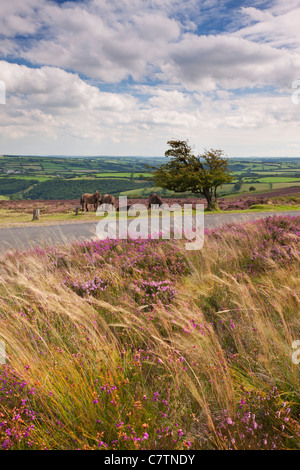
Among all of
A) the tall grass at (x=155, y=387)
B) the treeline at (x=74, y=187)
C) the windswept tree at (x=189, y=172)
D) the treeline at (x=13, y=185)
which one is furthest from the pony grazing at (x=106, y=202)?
the treeline at (x=13, y=185)

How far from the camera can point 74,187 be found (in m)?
124

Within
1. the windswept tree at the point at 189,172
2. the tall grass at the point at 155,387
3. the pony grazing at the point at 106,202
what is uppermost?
the windswept tree at the point at 189,172

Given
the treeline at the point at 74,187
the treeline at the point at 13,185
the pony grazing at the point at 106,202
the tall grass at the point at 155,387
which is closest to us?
the tall grass at the point at 155,387

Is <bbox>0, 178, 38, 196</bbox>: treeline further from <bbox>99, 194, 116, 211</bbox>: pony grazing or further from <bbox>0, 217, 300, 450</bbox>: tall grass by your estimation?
<bbox>0, 217, 300, 450</bbox>: tall grass

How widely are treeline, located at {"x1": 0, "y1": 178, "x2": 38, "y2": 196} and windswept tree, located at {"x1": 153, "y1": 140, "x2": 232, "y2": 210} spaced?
110357 millimetres

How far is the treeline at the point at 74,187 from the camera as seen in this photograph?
380ft

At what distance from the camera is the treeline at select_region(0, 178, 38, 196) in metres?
126

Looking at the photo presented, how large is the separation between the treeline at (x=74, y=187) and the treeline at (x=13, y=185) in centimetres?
531

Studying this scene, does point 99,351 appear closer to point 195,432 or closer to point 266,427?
point 195,432

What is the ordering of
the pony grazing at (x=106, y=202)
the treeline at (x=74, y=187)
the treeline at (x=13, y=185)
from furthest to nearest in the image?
the treeline at (x=13, y=185), the treeline at (x=74, y=187), the pony grazing at (x=106, y=202)

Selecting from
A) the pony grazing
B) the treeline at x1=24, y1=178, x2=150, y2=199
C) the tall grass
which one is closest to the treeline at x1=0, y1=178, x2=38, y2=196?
the treeline at x1=24, y1=178, x2=150, y2=199

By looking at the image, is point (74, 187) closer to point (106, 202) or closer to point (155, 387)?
point (106, 202)

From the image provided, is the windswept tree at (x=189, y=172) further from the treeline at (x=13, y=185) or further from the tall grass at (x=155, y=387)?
the treeline at (x=13, y=185)

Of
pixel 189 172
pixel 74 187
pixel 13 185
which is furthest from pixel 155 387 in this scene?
pixel 13 185
